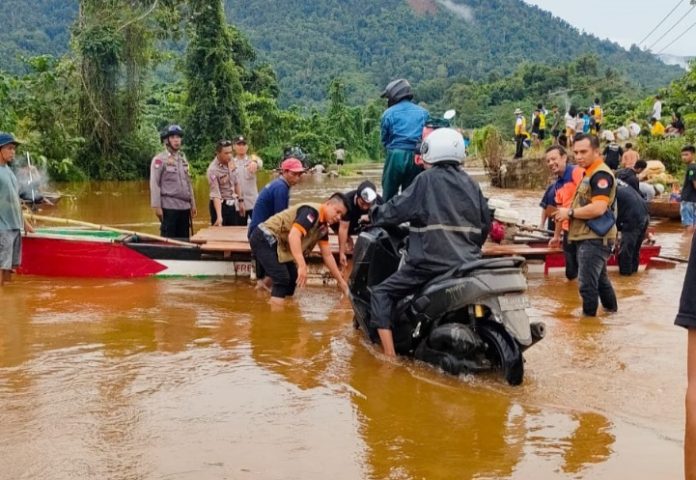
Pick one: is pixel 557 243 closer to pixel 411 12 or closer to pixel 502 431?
pixel 502 431

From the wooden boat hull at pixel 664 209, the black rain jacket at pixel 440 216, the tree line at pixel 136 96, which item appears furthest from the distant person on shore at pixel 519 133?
the black rain jacket at pixel 440 216

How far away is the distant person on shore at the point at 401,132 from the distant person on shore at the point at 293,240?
802 mm

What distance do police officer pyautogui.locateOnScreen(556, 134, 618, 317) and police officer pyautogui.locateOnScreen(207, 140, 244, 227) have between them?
469 centimetres

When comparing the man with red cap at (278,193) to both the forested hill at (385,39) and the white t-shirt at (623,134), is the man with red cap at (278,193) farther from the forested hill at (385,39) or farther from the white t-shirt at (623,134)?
the forested hill at (385,39)

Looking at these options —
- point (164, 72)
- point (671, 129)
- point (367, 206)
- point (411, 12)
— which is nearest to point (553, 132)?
point (671, 129)

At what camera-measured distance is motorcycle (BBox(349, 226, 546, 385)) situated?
481 cm

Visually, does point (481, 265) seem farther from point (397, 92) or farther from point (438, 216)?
point (397, 92)

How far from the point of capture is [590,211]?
21.1 feet

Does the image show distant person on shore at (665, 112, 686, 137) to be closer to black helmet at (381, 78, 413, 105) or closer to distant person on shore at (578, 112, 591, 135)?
distant person on shore at (578, 112, 591, 135)

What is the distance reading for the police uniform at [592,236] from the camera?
6422 millimetres

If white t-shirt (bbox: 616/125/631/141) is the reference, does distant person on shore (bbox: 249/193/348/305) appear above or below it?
below

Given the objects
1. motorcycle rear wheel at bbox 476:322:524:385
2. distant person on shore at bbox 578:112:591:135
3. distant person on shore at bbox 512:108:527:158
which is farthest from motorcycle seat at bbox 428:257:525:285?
distant person on shore at bbox 512:108:527:158

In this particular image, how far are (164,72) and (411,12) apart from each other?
67140 mm

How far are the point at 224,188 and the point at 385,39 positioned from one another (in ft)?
369
